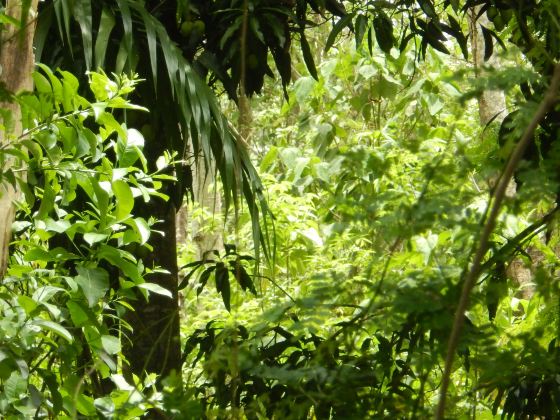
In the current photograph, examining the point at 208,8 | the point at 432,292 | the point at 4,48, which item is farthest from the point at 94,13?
the point at 432,292

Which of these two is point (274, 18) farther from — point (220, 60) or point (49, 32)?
point (49, 32)

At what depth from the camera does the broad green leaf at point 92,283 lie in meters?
1.72

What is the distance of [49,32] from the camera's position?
95.1 inches

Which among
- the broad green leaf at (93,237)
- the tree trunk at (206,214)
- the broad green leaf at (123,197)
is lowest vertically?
the tree trunk at (206,214)

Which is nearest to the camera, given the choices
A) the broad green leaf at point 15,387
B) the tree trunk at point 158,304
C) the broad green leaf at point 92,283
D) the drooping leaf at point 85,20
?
the broad green leaf at point 15,387

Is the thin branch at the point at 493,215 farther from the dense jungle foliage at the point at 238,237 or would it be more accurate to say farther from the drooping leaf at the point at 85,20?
the drooping leaf at the point at 85,20

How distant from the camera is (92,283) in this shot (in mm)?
1745

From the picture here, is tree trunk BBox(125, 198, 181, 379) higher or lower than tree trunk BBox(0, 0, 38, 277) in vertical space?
lower

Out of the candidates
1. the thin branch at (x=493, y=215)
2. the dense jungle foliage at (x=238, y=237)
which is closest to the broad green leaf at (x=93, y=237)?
the dense jungle foliage at (x=238, y=237)

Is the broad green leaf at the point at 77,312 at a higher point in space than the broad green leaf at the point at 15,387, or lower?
higher

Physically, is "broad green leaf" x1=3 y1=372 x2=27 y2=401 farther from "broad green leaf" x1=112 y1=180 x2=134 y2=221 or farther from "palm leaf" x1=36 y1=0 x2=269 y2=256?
"palm leaf" x1=36 y1=0 x2=269 y2=256

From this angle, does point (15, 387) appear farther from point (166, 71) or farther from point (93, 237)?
point (166, 71)

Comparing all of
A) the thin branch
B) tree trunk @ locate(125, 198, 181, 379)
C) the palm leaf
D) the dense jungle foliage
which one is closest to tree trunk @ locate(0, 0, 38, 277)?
the dense jungle foliage

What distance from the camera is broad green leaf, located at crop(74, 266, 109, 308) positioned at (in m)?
1.72
